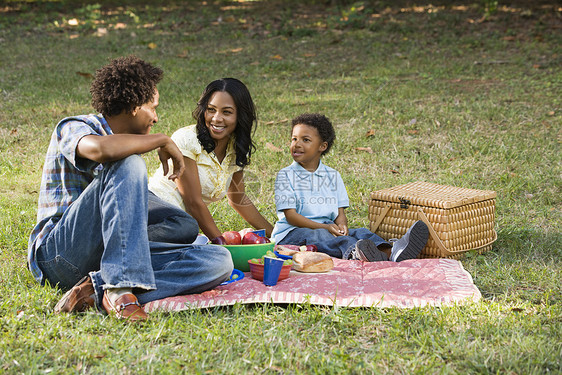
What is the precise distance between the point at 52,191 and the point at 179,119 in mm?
3890

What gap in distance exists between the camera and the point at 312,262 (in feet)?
12.6

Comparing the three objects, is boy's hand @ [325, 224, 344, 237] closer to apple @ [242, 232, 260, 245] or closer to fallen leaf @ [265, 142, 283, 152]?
apple @ [242, 232, 260, 245]

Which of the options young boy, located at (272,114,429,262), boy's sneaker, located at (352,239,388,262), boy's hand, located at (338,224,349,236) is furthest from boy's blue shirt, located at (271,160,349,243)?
boy's sneaker, located at (352,239,388,262)

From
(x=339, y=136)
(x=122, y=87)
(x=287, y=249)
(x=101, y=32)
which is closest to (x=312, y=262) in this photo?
(x=287, y=249)

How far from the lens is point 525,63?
31.4 feet

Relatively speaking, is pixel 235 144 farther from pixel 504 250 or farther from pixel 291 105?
pixel 291 105

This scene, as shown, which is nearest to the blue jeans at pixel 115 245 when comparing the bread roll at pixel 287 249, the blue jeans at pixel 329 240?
the bread roll at pixel 287 249

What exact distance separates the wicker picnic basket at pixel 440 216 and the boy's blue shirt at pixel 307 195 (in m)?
0.29

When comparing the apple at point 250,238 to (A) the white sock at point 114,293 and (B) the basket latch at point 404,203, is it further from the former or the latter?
(B) the basket latch at point 404,203

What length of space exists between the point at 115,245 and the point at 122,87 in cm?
82

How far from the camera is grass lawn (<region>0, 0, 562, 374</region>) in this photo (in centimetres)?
278

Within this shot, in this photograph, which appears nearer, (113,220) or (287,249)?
(113,220)

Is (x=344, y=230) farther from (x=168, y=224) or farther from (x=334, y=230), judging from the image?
(x=168, y=224)

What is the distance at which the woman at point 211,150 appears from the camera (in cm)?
402
